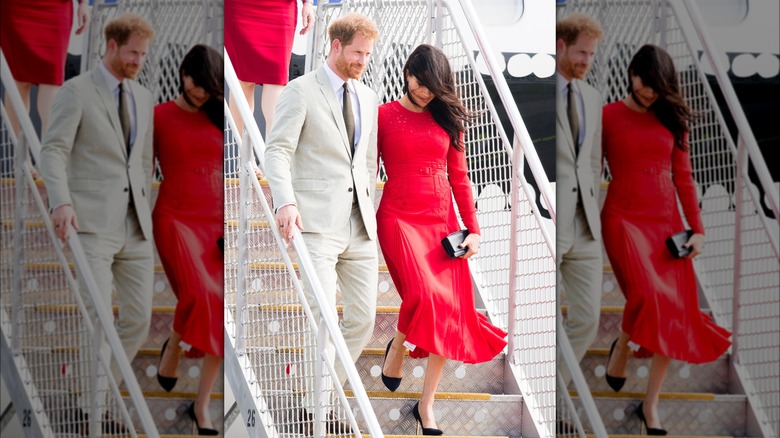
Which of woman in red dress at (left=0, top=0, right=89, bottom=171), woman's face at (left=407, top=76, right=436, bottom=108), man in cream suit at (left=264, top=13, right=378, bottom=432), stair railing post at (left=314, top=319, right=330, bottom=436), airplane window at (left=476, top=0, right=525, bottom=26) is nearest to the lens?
woman in red dress at (left=0, top=0, right=89, bottom=171)

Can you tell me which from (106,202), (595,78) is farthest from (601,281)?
(106,202)

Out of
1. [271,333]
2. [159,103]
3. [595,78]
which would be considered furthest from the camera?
[271,333]

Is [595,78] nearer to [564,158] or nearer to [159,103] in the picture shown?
[564,158]

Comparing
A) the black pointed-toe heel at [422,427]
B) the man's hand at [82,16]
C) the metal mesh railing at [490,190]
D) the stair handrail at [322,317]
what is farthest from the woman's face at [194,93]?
the black pointed-toe heel at [422,427]

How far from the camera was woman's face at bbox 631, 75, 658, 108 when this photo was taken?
2232 millimetres

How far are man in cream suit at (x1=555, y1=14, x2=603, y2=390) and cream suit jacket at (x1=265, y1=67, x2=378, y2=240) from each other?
1.26 m

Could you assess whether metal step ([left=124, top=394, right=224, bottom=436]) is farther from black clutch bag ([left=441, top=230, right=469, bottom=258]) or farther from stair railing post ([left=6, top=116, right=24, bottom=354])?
black clutch bag ([left=441, top=230, right=469, bottom=258])

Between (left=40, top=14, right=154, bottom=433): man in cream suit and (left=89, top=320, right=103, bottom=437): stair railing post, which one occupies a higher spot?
(left=40, top=14, right=154, bottom=433): man in cream suit

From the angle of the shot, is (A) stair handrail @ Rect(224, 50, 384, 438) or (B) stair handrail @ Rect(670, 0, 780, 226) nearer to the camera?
(B) stair handrail @ Rect(670, 0, 780, 226)

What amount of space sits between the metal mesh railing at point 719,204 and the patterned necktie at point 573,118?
0.06 meters

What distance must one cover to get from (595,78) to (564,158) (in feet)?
0.63

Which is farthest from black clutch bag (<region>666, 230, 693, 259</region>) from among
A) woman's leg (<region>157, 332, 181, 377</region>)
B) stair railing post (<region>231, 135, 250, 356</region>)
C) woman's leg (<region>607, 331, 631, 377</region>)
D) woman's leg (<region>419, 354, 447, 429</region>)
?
stair railing post (<region>231, 135, 250, 356</region>)

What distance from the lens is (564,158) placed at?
90.0 inches

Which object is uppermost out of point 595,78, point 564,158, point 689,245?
point 595,78
